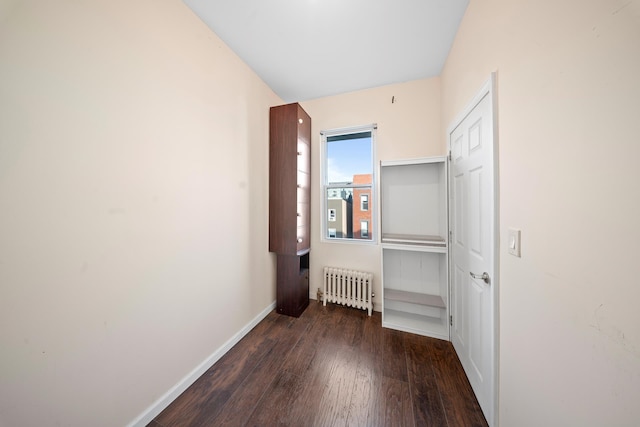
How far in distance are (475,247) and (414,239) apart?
0.87m

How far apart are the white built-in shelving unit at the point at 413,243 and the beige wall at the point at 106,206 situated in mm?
1880

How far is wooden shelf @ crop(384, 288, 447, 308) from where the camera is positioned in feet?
7.24

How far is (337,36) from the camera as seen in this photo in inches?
73.9

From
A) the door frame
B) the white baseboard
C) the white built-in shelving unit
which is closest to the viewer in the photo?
the door frame

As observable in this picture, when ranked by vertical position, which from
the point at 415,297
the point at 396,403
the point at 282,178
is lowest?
the point at 396,403

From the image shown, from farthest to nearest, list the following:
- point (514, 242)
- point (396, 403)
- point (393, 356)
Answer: point (393, 356)
point (396, 403)
point (514, 242)

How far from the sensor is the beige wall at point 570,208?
55 cm

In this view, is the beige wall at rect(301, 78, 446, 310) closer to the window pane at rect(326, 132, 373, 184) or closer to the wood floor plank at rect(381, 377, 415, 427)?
the window pane at rect(326, 132, 373, 184)

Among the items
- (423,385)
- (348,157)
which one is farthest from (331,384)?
(348,157)

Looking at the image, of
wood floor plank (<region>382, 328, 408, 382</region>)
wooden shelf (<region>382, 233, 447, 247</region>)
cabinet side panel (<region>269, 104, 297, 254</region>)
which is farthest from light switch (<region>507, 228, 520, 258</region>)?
cabinet side panel (<region>269, 104, 297, 254</region>)

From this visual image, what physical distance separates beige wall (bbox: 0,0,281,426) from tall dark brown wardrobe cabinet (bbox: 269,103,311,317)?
0.76 meters

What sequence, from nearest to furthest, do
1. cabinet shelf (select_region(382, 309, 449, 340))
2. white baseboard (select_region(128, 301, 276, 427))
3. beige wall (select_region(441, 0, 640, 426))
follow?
beige wall (select_region(441, 0, 640, 426))
white baseboard (select_region(128, 301, 276, 427))
cabinet shelf (select_region(382, 309, 449, 340))

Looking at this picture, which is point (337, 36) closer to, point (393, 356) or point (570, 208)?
point (570, 208)

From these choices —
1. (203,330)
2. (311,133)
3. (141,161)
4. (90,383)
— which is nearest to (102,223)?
(141,161)
